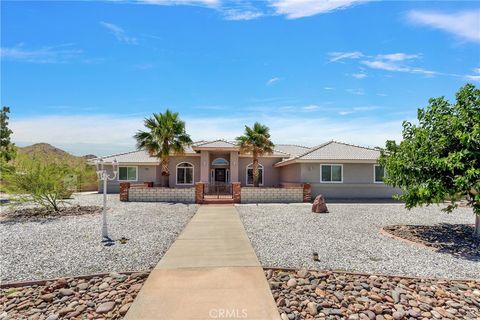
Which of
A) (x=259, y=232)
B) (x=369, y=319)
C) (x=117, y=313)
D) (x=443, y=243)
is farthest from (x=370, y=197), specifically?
(x=117, y=313)

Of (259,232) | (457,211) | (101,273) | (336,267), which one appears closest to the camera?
(101,273)

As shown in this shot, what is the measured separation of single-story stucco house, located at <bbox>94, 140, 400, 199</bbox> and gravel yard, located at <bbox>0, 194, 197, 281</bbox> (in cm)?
1109

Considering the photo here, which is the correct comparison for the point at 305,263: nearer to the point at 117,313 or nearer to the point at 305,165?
the point at 117,313

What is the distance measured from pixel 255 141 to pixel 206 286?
18657 mm

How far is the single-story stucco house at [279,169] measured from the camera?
22.7 m

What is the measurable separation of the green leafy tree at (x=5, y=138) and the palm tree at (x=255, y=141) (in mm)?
17393

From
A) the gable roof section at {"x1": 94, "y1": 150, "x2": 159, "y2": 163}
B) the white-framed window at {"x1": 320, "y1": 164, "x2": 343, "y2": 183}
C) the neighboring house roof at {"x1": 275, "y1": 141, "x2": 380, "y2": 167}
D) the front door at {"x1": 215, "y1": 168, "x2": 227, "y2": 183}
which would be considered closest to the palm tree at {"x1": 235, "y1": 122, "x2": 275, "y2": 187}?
the neighboring house roof at {"x1": 275, "y1": 141, "x2": 380, "y2": 167}

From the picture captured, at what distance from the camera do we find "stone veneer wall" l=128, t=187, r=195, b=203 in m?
20.3

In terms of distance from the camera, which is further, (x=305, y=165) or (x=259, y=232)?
(x=305, y=165)

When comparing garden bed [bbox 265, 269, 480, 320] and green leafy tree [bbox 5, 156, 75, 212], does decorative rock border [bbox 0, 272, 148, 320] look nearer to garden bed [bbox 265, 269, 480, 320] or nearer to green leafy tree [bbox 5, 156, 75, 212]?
garden bed [bbox 265, 269, 480, 320]

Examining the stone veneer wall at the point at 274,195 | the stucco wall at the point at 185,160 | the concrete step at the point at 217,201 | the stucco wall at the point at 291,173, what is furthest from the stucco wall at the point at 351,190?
the stucco wall at the point at 185,160

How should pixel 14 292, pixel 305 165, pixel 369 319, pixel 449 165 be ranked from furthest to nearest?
pixel 305 165, pixel 449 165, pixel 14 292, pixel 369 319

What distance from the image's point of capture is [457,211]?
17547 millimetres

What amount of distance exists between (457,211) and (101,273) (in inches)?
757
